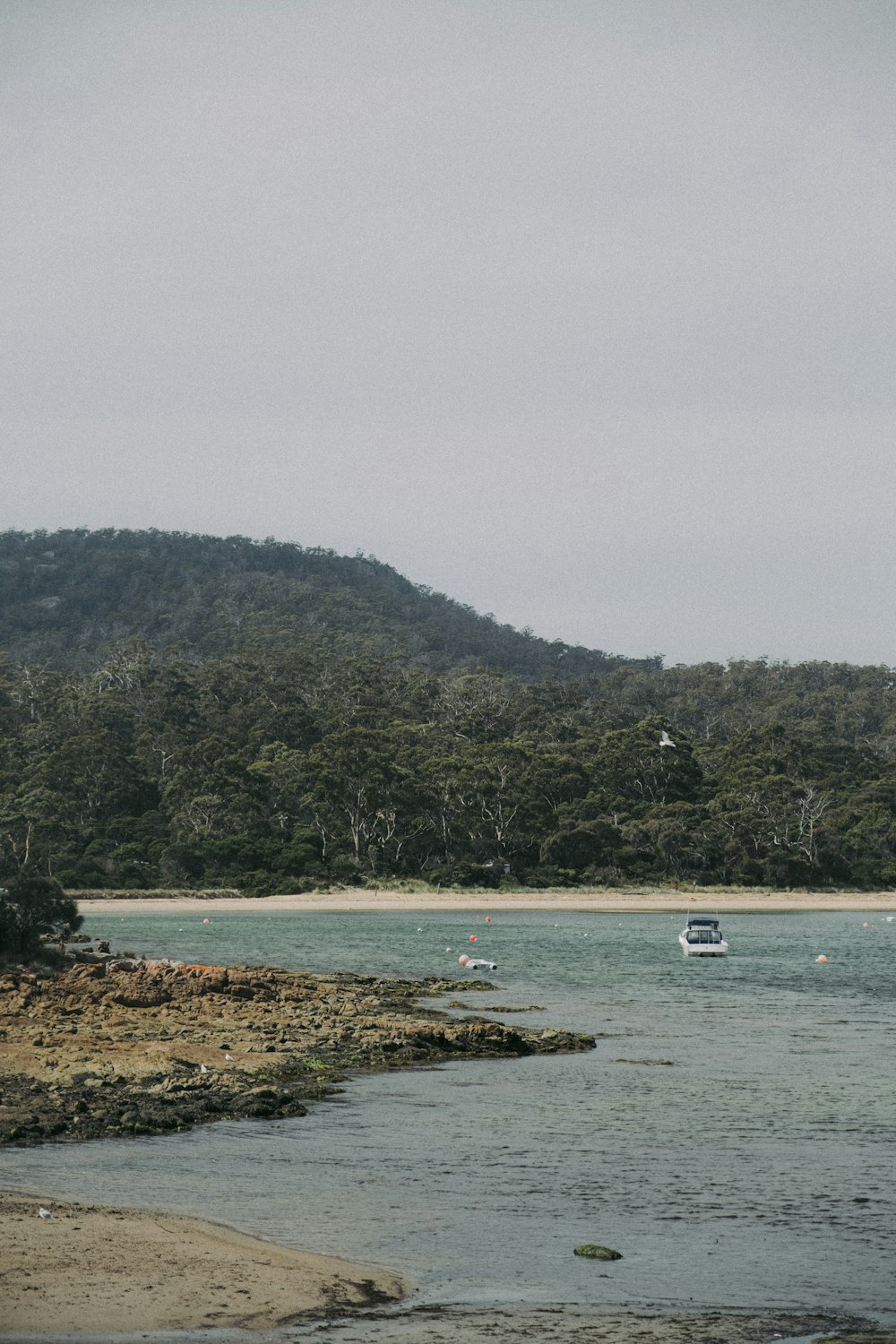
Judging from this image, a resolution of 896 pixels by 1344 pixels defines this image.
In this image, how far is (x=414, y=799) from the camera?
11212cm

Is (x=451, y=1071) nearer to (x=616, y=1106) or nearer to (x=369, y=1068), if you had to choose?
(x=369, y=1068)

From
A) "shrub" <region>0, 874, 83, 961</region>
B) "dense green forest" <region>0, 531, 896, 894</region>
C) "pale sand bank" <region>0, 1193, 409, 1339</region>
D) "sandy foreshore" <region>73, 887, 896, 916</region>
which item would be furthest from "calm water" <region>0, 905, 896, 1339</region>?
"dense green forest" <region>0, 531, 896, 894</region>

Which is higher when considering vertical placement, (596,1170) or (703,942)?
(596,1170)

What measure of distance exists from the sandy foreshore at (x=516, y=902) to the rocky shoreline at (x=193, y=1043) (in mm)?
57866

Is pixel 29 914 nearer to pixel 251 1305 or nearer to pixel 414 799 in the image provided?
pixel 251 1305

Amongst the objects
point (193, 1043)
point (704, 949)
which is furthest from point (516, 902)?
point (193, 1043)

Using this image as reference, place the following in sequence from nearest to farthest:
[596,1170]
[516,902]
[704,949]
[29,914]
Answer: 1. [596,1170]
2. [29,914]
3. [704,949]
4. [516,902]

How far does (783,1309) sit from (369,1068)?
46.8ft

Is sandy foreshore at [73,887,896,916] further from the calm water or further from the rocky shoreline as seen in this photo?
the calm water

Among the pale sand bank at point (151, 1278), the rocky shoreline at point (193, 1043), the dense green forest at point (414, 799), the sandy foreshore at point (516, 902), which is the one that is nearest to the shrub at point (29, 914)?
the rocky shoreline at point (193, 1043)

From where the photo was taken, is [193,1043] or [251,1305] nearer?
[251,1305]

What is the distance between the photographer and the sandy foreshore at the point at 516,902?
95812 mm

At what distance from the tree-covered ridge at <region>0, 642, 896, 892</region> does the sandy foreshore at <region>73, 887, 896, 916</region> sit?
350cm

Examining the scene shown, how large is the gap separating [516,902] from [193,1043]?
2928 inches
